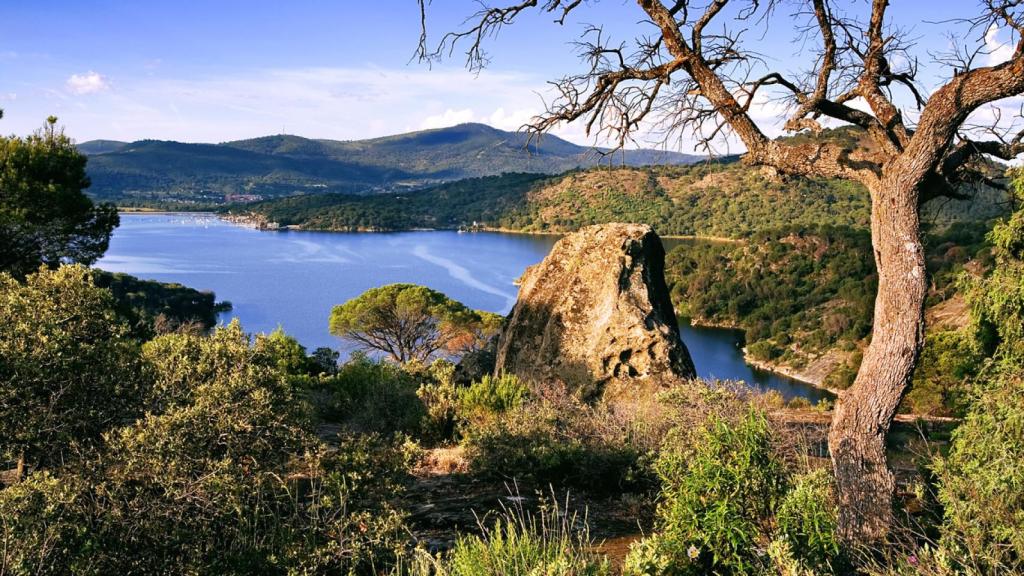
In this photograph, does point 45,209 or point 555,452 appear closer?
point 555,452

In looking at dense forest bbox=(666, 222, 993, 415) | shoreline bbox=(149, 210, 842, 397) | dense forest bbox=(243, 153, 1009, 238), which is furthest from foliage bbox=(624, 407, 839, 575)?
dense forest bbox=(243, 153, 1009, 238)

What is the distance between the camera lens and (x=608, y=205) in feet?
343

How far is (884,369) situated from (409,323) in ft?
75.2

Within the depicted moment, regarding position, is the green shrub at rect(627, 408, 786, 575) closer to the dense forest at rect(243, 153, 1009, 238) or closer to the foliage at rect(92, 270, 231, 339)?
the foliage at rect(92, 270, 231, 339)

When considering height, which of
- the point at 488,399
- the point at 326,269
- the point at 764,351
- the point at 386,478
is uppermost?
the point at 386,478

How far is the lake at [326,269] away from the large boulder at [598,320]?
2849 cm

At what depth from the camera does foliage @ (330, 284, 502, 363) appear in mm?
26172

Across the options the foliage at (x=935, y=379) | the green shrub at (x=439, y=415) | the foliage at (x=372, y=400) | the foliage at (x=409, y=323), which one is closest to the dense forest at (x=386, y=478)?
the green shrub at (x=439, y=415)

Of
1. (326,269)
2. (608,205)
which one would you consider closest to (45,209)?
(326,269)

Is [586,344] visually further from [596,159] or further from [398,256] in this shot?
[398,256]

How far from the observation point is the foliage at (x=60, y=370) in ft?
11.5

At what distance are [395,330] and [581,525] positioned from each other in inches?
886

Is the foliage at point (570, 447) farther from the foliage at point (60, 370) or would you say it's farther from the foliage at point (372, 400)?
the foliage at point (60, 370)

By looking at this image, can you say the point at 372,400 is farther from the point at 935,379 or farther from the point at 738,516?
the point at 935,379
